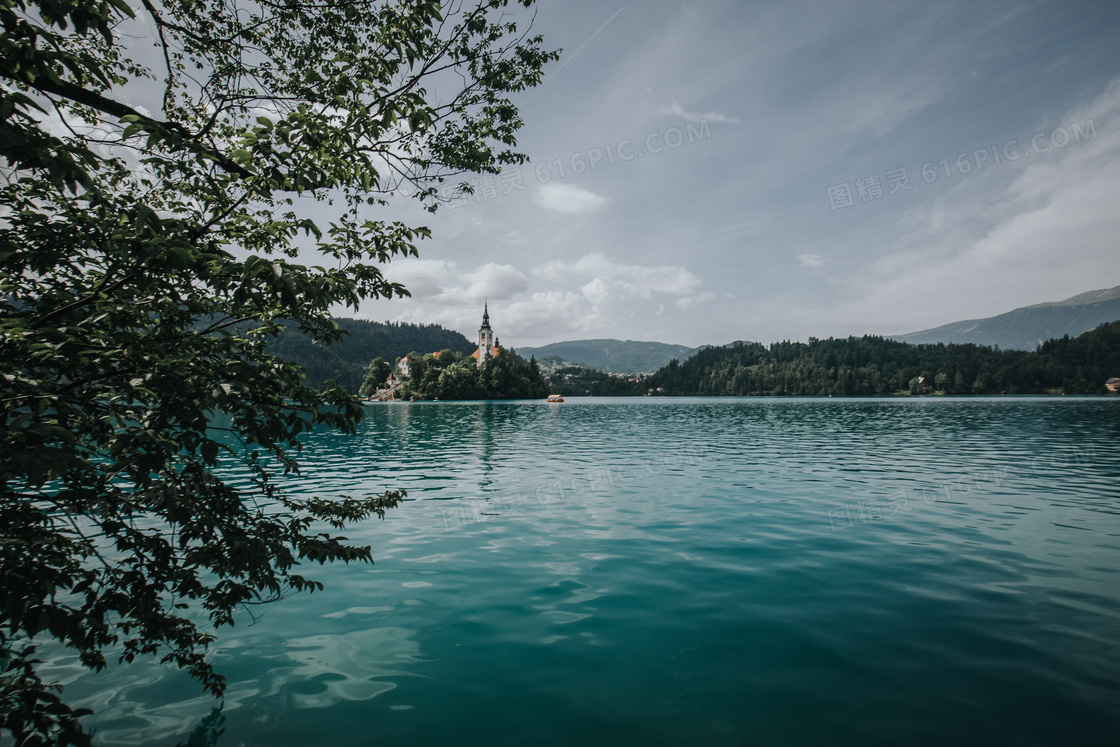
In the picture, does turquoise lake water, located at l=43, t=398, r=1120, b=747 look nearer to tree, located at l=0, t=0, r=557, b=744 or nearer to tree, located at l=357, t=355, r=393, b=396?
tree, located at l=0, t=0, r=557, b=744

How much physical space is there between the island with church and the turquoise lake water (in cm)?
14599

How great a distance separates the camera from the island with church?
160 m

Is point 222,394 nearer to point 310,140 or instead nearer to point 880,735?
point 310,140

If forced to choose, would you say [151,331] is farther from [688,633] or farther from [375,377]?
[375,377]

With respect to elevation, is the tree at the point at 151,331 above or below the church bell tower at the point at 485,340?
below


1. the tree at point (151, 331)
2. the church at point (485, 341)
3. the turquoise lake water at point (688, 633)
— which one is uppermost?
the church at point (485, 341)

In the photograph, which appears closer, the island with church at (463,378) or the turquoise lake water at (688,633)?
the turquoise lake water at (688,633)

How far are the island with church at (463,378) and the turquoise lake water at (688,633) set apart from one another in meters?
146

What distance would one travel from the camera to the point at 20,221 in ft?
14.3

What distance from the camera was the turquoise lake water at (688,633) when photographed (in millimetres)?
5723

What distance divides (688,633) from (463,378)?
6105 inches

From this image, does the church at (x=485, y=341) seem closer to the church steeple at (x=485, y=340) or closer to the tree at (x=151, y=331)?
the church steeple at (x=485, y=340)

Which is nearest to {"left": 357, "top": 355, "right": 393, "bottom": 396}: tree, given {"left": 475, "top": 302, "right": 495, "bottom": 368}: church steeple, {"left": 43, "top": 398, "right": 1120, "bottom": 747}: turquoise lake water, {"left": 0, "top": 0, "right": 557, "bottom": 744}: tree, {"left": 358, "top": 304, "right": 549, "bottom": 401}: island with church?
{"left": 358, "top": 304, "right": 549, "bottom": 401}: island with church

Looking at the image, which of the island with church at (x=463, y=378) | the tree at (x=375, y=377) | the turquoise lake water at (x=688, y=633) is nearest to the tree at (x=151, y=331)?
the turquoise lake water at (x=688, y=633)
